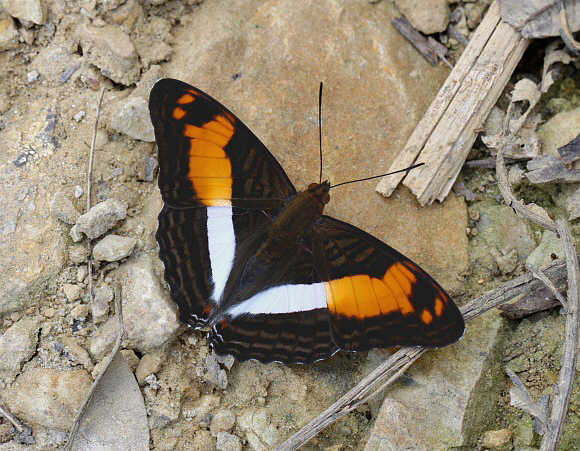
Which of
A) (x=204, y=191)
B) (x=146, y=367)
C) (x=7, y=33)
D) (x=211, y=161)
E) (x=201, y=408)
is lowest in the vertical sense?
(x=201, y=408)

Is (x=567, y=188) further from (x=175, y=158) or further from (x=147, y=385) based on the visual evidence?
(x=147, y=385)

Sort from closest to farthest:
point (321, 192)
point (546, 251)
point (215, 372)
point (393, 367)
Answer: point (393, 367)
point (215, 372)
point (321, 192)
point (546, 251)

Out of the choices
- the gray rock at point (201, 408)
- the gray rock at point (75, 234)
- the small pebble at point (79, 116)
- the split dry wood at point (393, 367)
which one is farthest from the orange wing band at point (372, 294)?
the small pebble at point (79, 116)

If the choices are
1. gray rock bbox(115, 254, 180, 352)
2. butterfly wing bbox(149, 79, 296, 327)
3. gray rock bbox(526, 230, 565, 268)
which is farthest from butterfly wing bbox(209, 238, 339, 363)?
gray rock bbox(526, 230, 565, 268)

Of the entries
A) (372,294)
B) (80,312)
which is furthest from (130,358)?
(372,294)

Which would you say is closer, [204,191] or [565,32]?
[204,191]

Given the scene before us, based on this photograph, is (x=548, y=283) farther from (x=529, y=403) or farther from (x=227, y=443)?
(x=227, y=443)
